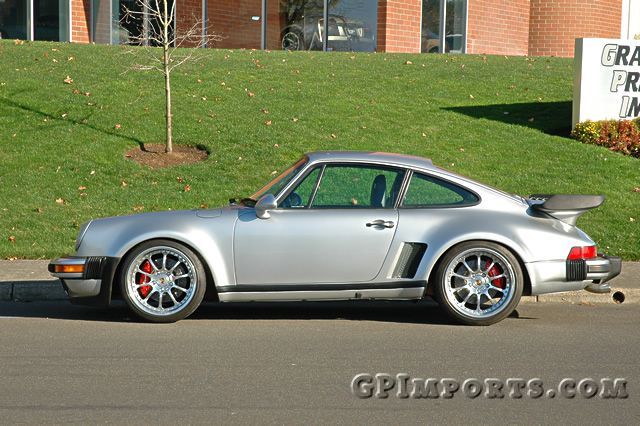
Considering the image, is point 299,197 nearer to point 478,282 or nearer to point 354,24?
point 478,282

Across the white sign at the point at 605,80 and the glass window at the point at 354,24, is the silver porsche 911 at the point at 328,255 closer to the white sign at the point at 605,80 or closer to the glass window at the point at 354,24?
the white sign at the point at 605,80

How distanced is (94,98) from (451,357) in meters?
11.8

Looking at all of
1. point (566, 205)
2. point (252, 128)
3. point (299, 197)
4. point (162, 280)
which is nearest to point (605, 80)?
point (252, 128)

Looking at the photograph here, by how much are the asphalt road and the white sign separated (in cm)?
848

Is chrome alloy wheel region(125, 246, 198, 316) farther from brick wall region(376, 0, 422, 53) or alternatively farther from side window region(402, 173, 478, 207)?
brick wall region(376, 0, 422, 53)

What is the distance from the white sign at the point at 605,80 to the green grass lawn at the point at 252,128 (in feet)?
2.40

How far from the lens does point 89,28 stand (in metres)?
Result: 27.8

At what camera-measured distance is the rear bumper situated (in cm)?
805

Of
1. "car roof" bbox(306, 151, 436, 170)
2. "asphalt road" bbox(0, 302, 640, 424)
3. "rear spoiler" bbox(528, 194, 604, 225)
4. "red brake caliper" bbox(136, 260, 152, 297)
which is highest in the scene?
"car roof" bbox(306, 151, 436, 170)

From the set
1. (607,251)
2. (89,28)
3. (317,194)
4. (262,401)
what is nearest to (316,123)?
(607,251)

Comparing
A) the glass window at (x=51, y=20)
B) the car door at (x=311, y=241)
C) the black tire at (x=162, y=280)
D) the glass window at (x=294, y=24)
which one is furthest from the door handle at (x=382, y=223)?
the glass window at (x=51, y=20)

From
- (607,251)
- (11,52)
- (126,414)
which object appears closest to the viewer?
(126,414)

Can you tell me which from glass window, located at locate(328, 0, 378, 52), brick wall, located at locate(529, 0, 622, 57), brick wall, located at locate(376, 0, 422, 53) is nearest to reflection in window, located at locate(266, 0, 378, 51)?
glass window, located at locate(328, 0, 378, 52)

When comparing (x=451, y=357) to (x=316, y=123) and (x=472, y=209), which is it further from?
(x=316, y=123)
